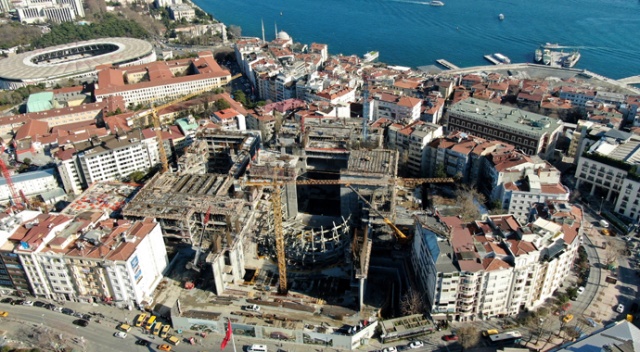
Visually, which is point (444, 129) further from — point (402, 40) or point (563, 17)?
point (563, 17)

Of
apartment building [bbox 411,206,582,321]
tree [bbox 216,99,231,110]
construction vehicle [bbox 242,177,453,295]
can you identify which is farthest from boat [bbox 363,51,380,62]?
apartment building [bbox 411,206,582,321]

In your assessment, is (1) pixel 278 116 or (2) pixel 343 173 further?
(1) pixel 278 116

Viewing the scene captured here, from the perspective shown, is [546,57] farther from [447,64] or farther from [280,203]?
[280,203]

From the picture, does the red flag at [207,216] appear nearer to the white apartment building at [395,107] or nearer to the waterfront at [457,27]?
the white apartment building at [395,107]

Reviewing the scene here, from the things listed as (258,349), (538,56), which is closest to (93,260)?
(258,349)

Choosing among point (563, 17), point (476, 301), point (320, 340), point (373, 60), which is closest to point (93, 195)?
point (320, 340)

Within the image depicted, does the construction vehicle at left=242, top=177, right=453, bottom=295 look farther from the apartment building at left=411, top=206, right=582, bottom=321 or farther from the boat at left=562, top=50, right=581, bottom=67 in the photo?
the boat at left=562, top=50, right=581, bottom=67

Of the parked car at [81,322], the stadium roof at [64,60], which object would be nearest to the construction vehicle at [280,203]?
the parked car at [81,322]

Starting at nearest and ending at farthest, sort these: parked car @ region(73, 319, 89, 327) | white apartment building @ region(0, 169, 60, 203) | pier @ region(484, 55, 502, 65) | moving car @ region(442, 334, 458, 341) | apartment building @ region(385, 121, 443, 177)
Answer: moving car @ region(442, 334, 458, 341)
parked car @ region(73, 319, 89, 327)
white apartment building @ region(0, 169, 60, 203)
apartment building @ region(385, 121, 443, 177)
pier @ region(484, 55, 502, 65)
